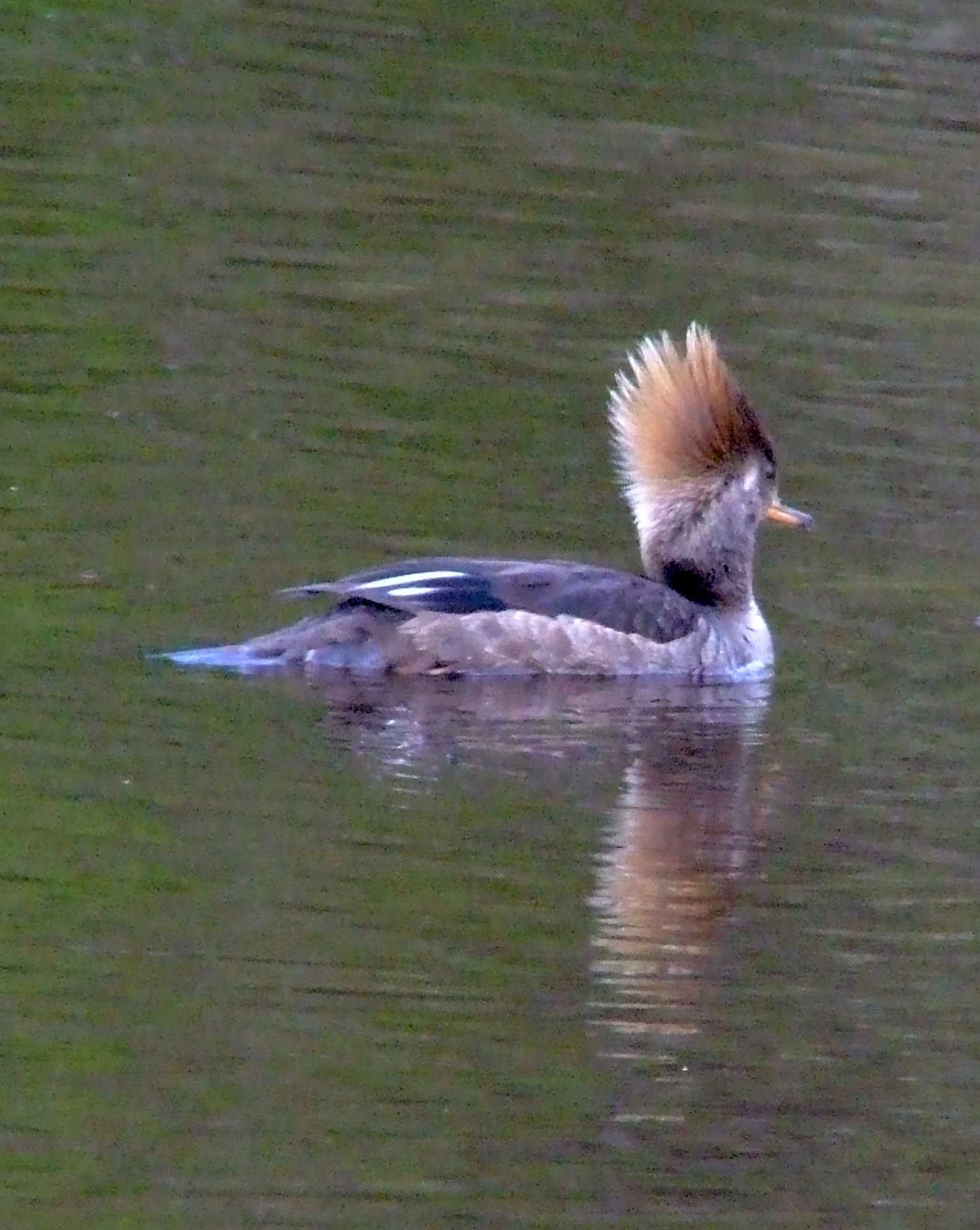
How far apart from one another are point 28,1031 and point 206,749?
208 cm

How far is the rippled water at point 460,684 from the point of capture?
22.9ft

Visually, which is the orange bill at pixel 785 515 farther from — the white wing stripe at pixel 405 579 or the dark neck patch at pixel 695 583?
the white wing stripe at pixel 405 579

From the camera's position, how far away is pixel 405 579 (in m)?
10.3

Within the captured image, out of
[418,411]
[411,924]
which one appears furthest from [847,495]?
[411,924]

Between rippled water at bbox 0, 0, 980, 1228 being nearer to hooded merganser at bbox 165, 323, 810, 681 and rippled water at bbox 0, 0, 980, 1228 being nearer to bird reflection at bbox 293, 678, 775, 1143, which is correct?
bird reflection at bbox 293, 678, 775, 1143

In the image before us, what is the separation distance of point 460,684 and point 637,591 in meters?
0.82

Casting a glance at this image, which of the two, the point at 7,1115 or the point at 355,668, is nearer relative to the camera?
the point at 7,1115

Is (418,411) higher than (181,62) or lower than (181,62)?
lower

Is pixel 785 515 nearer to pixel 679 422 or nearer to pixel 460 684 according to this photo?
pixel 679 422

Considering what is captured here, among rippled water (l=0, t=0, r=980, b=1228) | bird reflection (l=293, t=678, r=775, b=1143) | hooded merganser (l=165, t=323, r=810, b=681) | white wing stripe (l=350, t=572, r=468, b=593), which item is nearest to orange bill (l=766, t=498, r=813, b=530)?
hooded merganser (l=165, t=323, r=810, b=681)

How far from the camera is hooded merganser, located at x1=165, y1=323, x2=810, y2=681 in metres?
10.3

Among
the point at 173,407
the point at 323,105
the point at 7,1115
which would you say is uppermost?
the point at 323,105

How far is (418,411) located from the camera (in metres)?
12.9

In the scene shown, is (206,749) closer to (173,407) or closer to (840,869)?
(840,869)
